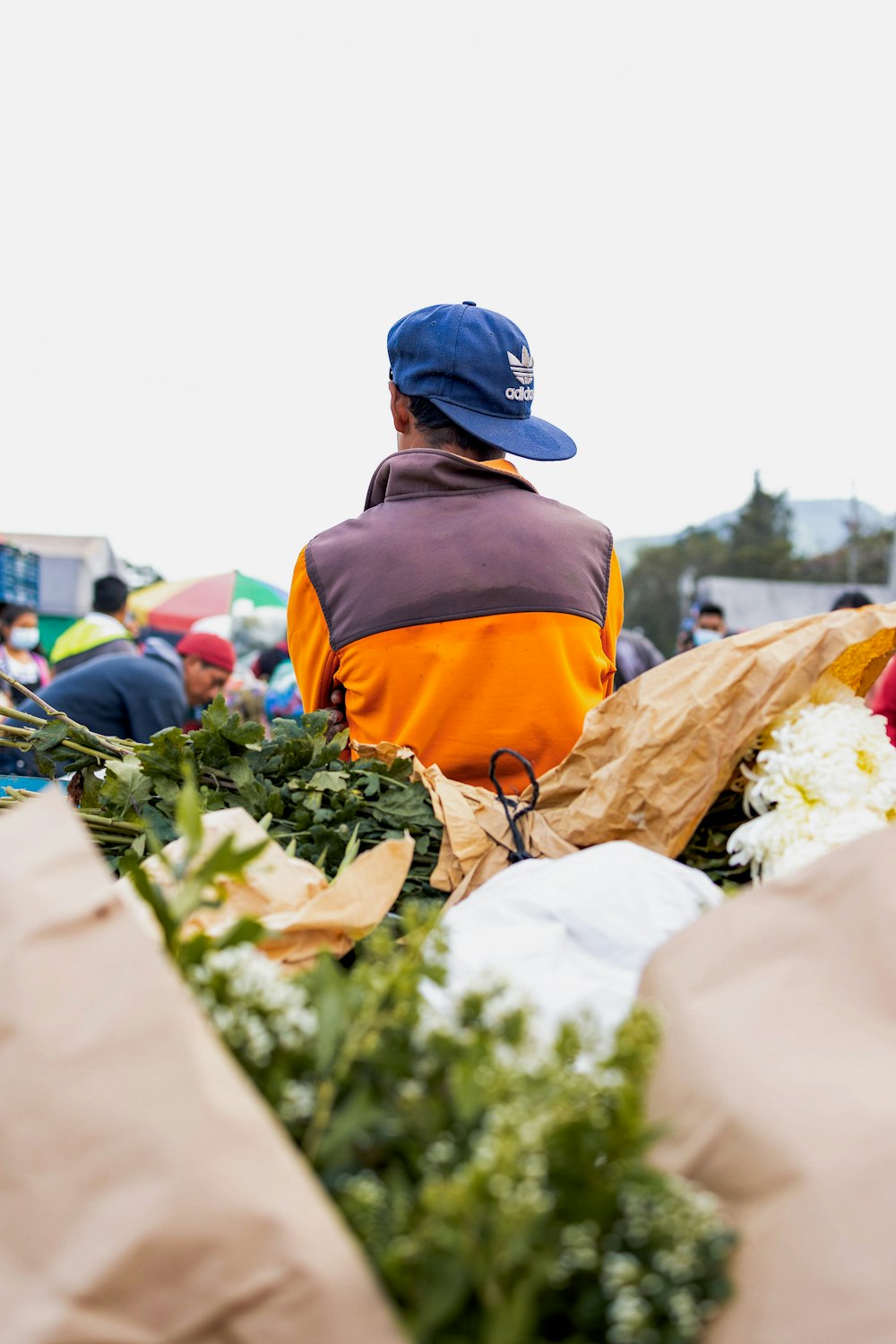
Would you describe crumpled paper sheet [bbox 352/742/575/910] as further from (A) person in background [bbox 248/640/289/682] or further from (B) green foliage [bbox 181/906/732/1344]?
(A) person in background [bbox 248/640/289/682]

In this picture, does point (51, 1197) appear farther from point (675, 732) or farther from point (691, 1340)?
point (675, 732)

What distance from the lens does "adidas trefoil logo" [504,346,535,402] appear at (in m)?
2.38

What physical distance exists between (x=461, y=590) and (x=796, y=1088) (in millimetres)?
1288

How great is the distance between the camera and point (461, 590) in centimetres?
214

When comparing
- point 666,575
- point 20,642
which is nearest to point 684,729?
point 20,642

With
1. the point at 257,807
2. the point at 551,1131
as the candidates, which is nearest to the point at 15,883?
the point at 551,1131

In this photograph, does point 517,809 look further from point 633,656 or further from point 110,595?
point 110,595

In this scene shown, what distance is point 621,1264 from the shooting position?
82 cm

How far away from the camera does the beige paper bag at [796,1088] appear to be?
2.92ft

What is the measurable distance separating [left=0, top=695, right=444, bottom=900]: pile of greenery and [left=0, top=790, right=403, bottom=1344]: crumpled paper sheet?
838 mm

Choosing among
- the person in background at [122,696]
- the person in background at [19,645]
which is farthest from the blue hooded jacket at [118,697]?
the person in background at [19,645]

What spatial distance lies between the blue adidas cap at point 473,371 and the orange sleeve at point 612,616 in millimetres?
262

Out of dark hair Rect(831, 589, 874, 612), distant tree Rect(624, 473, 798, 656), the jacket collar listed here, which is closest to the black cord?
the jacket collar

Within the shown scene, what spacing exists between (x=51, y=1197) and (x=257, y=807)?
1.10 metres
